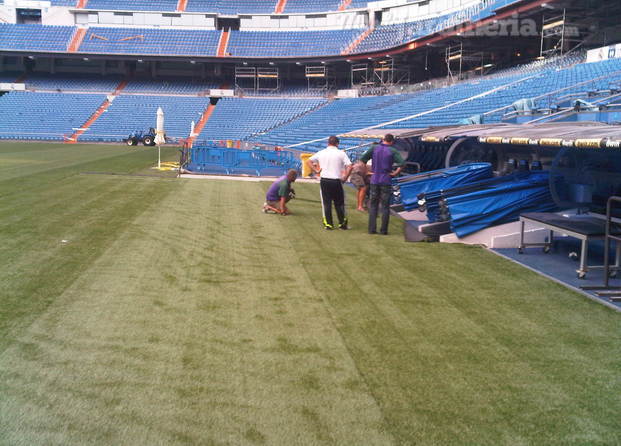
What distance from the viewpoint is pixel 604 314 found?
239 inches

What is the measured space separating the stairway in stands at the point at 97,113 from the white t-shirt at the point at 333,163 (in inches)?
1627

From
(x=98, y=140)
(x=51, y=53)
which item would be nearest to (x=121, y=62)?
(x=51, y=53)

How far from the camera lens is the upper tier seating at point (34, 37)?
180 feet

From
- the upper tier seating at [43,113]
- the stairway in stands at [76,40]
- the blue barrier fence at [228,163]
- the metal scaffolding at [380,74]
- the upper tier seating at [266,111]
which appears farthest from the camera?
the stairway in stands at [76,40]

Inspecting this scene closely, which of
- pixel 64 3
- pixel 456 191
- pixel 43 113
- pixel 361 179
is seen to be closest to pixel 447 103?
pixel 361 179

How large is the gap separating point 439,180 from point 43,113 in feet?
158

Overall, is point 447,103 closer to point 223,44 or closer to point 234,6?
point 223,44

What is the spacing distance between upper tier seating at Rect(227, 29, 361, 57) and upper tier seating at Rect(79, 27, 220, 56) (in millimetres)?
2398

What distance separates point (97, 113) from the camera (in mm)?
53188

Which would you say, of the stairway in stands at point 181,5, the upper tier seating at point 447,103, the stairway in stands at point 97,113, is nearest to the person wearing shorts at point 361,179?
the upper tier seating at point 447,103

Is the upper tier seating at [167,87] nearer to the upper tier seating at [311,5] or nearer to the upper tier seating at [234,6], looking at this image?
the upper tier seating at [234,6]

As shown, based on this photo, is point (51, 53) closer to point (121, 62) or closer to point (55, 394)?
point (121, 62)

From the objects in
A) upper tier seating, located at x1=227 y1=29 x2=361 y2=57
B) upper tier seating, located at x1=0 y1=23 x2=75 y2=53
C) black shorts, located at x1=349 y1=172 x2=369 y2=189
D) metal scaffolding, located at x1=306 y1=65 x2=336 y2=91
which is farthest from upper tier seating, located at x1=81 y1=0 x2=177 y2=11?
black shorts, located at x1=349 y1=172 x2=369 y2=189

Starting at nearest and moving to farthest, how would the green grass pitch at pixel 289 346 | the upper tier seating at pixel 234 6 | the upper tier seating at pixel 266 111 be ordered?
the green grass pitch at pixel 289 346 → the upper tier seating at pixel 266 111 → the upper tier seating at pixel 234 6
